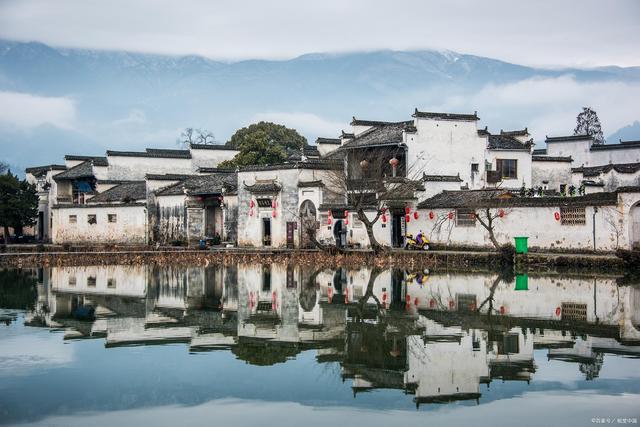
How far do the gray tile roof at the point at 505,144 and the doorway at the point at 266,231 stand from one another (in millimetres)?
12722

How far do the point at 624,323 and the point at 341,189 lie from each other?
25.7 metres

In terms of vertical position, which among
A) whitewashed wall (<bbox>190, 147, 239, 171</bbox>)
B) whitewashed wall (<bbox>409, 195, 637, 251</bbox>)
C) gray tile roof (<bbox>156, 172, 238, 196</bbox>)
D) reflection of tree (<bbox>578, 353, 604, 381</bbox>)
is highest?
whitewashed wall (<bbox>190, 147, 239, 171</bbox>)

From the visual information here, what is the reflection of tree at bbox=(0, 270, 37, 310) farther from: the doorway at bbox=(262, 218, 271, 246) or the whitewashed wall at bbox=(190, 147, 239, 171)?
the whitewashed wall at bbox=(190, 147, 239, 171)

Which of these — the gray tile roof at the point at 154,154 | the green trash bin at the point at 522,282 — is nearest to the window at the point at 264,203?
the gray tile roof at the point at 154,154

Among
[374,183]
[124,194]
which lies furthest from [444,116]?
[124,194]

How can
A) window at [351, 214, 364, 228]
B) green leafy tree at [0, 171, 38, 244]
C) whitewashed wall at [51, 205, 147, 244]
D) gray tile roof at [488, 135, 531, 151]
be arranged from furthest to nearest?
green leafy tree at [0, 171, 38, 244], whitewashed wall at [51, 205, 147, 244], gray tile roof at [488, 135, 531, 151], window at [351, 214, 364, 228]

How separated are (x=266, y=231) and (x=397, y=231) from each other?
8402mm

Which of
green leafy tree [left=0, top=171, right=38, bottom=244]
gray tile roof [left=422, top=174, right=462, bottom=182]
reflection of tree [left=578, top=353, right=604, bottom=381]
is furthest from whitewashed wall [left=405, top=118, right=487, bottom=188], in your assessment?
green leafy tree [left=0, top=171, right=38, bottom=244]

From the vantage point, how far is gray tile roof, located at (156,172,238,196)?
44.5 metres

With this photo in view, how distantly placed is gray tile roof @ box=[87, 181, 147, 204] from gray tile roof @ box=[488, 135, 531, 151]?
70.0 ft

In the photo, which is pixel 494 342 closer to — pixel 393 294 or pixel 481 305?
pixel 481 305

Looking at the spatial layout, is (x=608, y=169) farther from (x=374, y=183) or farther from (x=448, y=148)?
(x=374, y=183)

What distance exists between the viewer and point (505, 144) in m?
42.1

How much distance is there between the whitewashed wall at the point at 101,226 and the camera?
4681cm
